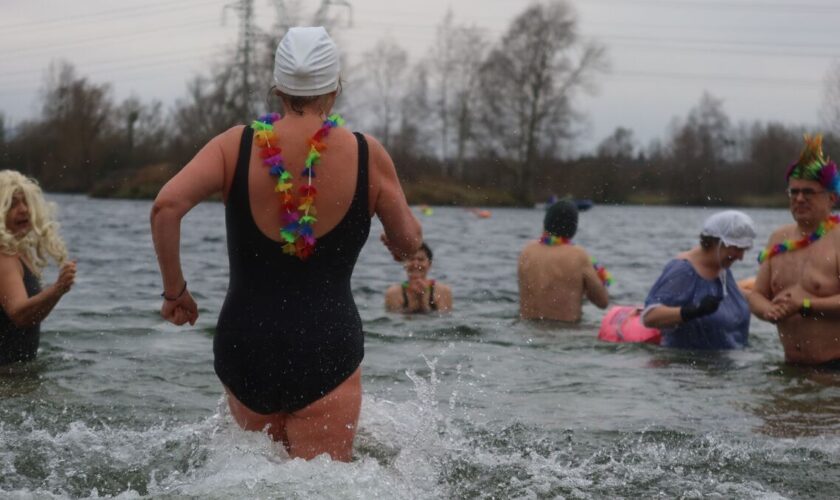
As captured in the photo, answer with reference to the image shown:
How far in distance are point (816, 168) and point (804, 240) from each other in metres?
0.53

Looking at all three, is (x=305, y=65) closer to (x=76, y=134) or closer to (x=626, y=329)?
(x=626, y=329)

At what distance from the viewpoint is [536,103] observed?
5441 centimetres

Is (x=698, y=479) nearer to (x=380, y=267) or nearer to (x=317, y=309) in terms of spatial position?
(x=317, y=309)

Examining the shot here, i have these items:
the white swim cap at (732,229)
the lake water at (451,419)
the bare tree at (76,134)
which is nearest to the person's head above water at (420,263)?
the lake water at (451,419)

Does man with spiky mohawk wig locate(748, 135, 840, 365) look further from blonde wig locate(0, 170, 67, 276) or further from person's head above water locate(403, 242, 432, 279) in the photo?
blonde wig locate(0, 170, 67, 276)

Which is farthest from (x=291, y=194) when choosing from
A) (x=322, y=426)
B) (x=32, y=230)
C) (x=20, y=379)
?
(x=20, y=379)

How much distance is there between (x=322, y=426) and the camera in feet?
13.0

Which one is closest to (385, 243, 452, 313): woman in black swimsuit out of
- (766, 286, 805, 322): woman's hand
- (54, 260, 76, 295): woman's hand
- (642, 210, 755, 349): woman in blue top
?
(642, 210, 755, 349): woman in blue top

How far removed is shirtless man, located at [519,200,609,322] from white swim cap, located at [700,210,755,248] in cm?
187

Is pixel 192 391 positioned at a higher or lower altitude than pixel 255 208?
lower

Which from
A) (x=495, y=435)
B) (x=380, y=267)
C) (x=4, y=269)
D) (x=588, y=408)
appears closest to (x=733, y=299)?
(x=588, y=408)

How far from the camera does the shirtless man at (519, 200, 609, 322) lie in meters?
10.3

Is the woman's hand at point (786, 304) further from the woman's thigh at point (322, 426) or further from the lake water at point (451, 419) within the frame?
the woman's thigh at point (322, 426)

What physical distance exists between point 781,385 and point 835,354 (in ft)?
1.49
